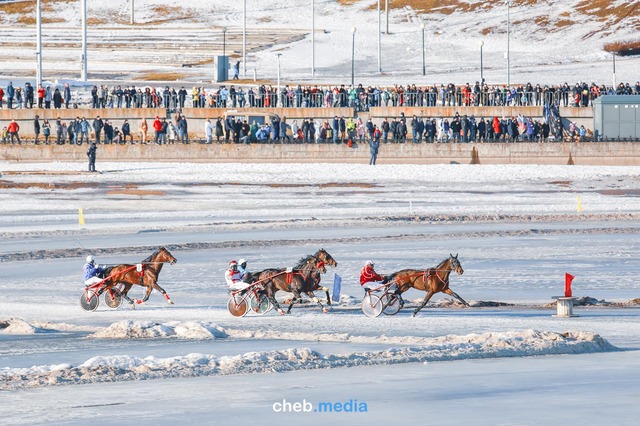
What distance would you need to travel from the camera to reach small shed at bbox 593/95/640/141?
53.8 m

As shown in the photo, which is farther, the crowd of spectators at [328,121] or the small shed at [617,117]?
the crowd of spectators at [328,121]

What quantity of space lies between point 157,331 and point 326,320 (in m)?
2.76

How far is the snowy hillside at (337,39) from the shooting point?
8200 centimetres

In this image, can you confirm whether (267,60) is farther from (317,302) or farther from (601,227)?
(317,302)

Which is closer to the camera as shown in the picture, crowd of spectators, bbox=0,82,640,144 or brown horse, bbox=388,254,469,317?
brown horse, bbox=388,254,469,317

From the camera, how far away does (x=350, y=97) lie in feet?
190

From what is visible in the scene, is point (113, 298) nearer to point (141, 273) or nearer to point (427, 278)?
point (141, 273)

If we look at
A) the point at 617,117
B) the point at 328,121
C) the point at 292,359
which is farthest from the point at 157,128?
the point at 292,359

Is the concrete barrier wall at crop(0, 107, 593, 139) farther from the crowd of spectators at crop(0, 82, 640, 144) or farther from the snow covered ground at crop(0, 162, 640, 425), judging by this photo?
the snow covered ground at crop(0, 162, 640, 425)

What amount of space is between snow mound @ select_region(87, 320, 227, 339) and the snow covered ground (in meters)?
0.03

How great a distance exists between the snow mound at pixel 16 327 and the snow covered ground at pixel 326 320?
2.1 inches

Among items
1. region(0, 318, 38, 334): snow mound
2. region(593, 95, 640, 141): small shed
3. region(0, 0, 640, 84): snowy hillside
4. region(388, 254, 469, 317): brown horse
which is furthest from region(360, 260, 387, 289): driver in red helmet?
region(0, 0, 640, 84): snowy hillside

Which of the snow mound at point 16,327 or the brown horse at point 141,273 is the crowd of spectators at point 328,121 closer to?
the brown horse at point 141,273

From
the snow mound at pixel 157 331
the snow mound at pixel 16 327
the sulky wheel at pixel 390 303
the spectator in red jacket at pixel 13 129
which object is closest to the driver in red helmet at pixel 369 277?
the sulky wheel at pixel 390 303
